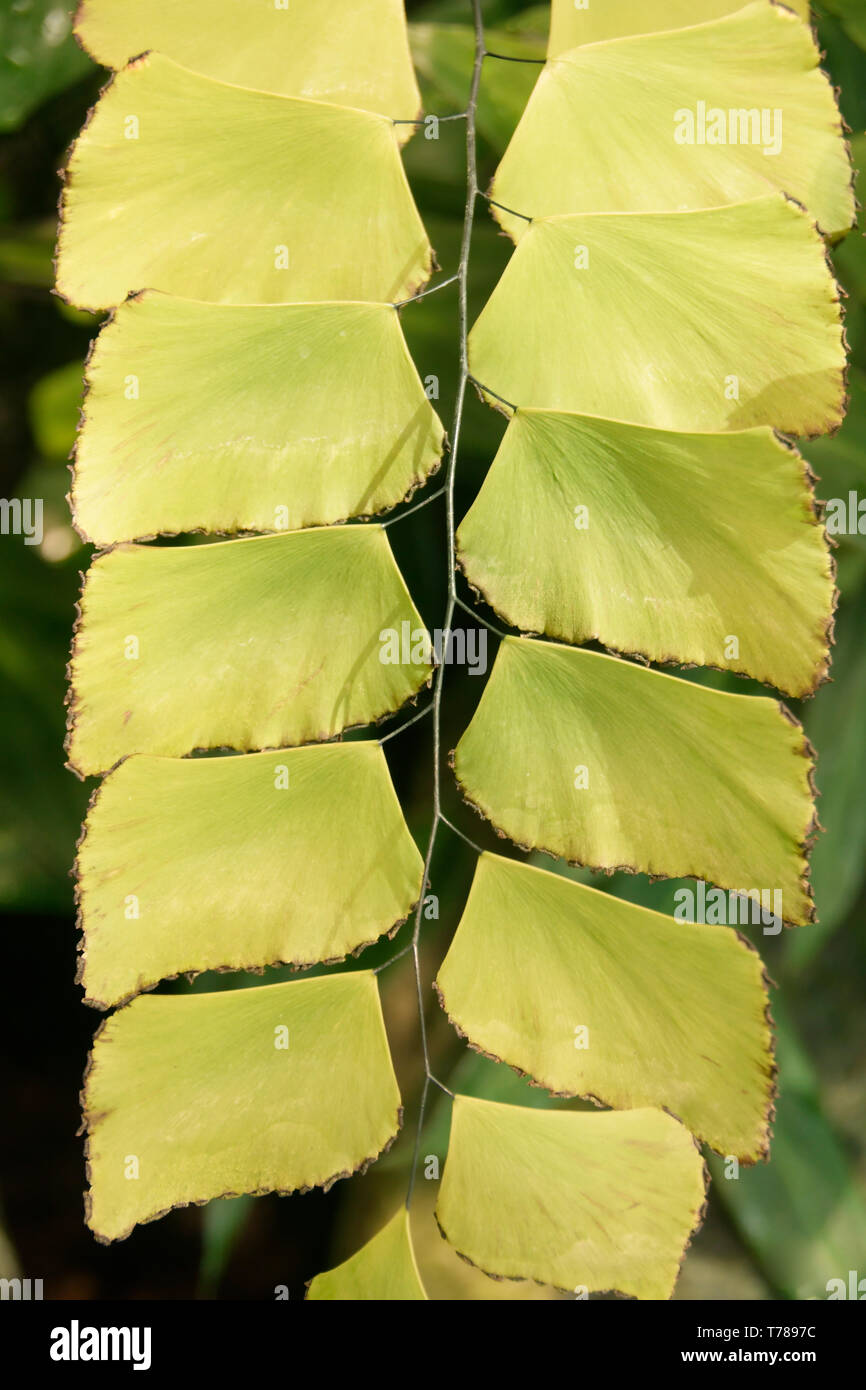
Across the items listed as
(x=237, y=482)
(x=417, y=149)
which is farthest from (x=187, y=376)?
(x=417, y=149)

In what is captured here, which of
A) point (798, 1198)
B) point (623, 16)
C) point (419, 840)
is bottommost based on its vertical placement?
point (798, 1198)

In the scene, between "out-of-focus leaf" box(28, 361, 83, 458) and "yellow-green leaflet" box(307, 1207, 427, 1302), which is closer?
"yellow-green leaflet" box(307, 1207, 427, 1302)

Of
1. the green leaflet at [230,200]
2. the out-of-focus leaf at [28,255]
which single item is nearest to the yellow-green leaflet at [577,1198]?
the green leaflet at [230,200]

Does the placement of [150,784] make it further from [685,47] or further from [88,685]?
[685,47]

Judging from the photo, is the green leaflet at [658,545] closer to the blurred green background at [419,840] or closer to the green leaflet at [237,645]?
the green leaflet at [237,645]

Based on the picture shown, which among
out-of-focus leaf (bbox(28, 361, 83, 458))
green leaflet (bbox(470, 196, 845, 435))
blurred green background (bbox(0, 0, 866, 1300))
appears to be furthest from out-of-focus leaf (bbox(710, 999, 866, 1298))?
out-of-focus leaf (bbox(28, 361, 83, 458))

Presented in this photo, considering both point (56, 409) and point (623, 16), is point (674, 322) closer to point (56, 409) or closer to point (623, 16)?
point (623, 16)

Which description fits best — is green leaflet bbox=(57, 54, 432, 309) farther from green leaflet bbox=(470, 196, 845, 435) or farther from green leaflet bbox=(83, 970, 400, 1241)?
green leaflet bbox=(83, 970, 400, 1241)

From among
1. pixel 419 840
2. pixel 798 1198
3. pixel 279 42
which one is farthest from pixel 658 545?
pixel 798 1198
